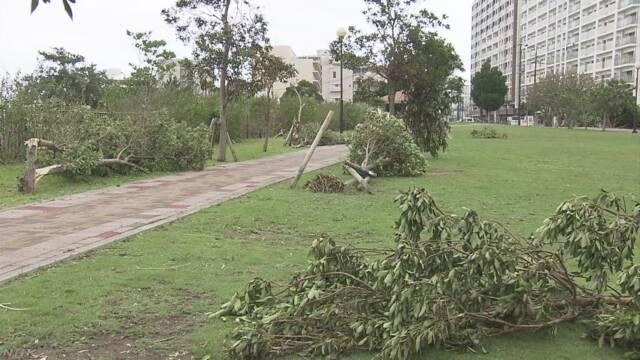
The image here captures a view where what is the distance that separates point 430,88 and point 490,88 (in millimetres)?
87198

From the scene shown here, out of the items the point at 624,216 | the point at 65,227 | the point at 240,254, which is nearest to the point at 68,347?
the point at 240,254

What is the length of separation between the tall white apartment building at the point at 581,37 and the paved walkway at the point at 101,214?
77636 mm

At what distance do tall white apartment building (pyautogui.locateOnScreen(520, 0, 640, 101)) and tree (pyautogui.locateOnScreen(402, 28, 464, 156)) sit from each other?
6544 cm

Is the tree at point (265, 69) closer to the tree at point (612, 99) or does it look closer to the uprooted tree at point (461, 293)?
the uprooted tree at point (461, 293)

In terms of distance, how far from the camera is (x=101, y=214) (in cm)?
913

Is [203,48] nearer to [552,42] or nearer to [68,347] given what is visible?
[68,347]

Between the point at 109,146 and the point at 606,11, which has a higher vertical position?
the point at 606,11

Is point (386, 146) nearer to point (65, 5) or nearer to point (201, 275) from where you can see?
point (201, 275)

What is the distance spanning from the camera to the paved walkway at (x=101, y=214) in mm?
6617

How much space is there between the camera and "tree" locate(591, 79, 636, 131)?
6344cm

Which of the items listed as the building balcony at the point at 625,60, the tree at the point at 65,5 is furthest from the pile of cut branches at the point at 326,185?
the building balcony at the point at 625,60

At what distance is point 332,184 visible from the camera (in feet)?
40.3

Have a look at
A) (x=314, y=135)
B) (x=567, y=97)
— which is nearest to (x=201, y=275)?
(x=314, y=135)

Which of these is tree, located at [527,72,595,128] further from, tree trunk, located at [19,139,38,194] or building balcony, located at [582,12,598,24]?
tree trunk, located at [19,139,38,194]
